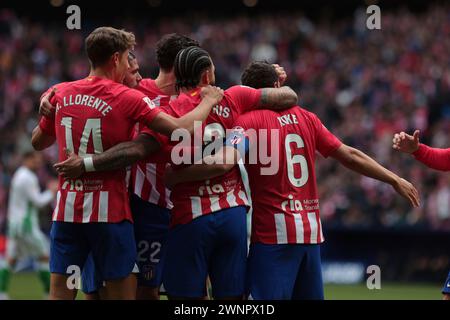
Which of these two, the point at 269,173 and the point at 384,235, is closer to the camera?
the point at 269,173

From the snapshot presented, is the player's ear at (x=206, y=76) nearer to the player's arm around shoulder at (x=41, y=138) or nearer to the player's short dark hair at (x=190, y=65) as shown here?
the player's short dark hair at (x=190, y=65)

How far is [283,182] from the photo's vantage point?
618 cm

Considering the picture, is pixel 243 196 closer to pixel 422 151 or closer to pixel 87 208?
pixel 87 208

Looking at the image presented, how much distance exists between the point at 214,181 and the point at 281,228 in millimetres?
584

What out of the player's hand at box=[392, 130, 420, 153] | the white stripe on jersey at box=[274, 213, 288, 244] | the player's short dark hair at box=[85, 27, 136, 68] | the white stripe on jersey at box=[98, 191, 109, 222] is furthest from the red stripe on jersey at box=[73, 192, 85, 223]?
the player's hand at box=[392, 130, 420, 153]

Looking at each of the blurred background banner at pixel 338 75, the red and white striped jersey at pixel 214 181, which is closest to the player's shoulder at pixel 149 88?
the red and white striped jersey at pixel 214 181

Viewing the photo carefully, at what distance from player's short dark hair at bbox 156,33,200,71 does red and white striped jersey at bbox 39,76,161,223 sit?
2.16 feet

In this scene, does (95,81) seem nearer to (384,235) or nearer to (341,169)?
(384,235)

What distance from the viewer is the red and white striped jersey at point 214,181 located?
6.05 m

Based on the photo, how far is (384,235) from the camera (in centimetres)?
1588

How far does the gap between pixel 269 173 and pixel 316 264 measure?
73 cm

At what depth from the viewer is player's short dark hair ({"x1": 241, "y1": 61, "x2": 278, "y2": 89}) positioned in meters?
6.44

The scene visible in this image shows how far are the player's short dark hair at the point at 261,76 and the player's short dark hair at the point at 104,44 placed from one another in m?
0.97

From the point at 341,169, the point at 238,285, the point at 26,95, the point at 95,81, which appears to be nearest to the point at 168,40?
the point at 95,81
